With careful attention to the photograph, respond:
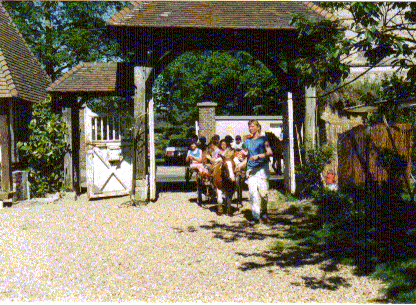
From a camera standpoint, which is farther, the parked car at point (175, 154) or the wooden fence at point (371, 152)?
the parked car at point (175, 154)

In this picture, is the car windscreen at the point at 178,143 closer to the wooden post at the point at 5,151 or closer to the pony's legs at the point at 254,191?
the wooden post at the point at 5,151

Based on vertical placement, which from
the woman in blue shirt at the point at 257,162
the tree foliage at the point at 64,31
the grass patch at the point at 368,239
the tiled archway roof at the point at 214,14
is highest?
the tree foliage at the point at 64,31

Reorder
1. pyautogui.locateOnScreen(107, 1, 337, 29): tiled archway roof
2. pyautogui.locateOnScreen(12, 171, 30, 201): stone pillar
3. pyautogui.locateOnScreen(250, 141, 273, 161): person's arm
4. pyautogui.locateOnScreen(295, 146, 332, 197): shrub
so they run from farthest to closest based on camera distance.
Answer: pyautogui.locateOnScreen(12, 171, 30, 201): stone pillar
pyautogui.locateOnScreen(107, 1, 337, 29): tiled archway roof
pyautogui.locateOnScreen(295, 146, 332, 197): shrub
pyautogui.locateOnScreen(250, 141, 273, 161): person's arm

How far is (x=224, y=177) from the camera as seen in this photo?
29.5 ft

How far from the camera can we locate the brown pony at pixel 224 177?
29.2ft

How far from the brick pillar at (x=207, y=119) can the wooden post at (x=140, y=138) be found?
11.5m

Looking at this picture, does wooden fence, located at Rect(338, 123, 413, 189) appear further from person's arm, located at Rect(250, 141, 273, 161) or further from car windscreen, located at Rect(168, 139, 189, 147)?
car windscreen, located at Rect(168, 139, 189, 147)

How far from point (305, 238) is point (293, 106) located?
590 cm

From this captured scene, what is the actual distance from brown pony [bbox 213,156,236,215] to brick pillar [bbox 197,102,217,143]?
13427mm

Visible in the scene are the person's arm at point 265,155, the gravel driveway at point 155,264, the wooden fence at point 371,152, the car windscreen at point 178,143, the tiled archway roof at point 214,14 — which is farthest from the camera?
the car windscreen at point 178,143

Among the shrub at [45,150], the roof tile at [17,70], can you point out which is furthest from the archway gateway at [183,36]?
the roof tile at [17,70]

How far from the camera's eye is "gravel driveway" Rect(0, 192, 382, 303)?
4781 millimetres

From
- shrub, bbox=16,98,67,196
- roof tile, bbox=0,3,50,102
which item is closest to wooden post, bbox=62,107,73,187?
shrub, bbox=16,98,67,196

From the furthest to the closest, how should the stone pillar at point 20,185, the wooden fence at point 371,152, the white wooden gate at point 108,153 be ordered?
the stone pillar at point 20,185 → the white wooden gate at point 108,153 → the wooden fence at point 371,152
